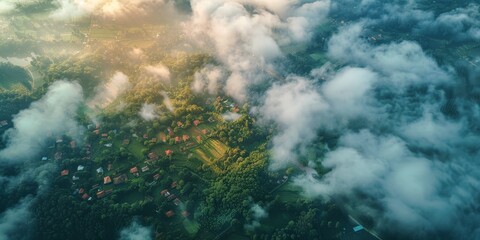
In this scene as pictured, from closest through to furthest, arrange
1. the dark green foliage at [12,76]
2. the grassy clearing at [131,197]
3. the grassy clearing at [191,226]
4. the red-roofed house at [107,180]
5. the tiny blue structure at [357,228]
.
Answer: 1. the grassy clearing at [191,226]
2. the tiny blue structure at [357,228]
3. the grassy clearing at [131,197]
4. the red-roofed house at [107,180]
5. the dark green foliage at [12,76]

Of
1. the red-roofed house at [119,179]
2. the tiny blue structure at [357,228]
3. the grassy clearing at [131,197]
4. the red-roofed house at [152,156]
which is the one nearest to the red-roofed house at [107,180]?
the red-roofed house at [119,179]

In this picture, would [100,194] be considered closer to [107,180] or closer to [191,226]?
[107,180]

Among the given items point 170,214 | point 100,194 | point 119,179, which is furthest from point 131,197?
point 170,214

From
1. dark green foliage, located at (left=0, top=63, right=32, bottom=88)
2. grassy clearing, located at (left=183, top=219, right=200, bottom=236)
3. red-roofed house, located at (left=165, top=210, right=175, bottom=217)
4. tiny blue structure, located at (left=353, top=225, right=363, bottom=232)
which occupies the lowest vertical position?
tiny blue structure, located at (left=353, top=225, right=363, bottom=232)

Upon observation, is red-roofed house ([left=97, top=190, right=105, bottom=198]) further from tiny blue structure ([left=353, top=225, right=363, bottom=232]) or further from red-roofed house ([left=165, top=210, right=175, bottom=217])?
tiny blue structure ([left=353, top=225, right=363, bottom=232])

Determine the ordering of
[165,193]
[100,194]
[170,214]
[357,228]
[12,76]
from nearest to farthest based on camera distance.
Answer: [170,214] < [357,228] < [100,194] < [165,193] < [12,76]

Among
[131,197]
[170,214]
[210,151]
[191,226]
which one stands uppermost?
[131,197]

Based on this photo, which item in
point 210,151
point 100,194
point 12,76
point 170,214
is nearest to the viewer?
point 170,214

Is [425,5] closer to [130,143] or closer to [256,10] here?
[256,10]

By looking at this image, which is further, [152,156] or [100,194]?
[152,156]

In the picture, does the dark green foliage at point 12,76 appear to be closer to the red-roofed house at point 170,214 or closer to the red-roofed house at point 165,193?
the red-roofed house at point 165,193

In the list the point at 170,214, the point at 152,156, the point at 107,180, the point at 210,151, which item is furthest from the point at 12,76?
the point at 170,214

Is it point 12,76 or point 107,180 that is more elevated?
point 12,76

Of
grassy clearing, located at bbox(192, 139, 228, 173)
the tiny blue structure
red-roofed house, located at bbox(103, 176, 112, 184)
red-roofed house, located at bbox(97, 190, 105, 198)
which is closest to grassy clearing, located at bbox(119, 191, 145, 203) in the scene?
red-roofed house, located at bbox(97, 190, 105, 198)
